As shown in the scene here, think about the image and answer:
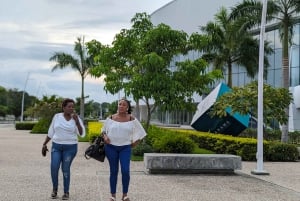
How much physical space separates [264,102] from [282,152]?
12.8 ft

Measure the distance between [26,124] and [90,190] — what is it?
124 ft

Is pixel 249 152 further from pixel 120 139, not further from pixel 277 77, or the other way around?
pixel 277 77

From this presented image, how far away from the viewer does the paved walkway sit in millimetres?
8742

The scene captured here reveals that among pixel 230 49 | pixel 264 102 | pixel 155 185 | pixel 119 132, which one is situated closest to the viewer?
pixel 119 132

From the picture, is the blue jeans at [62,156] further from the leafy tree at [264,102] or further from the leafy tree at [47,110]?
the leafy tree at [47,110]

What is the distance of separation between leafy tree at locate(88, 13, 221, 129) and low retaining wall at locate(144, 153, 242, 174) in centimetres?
464

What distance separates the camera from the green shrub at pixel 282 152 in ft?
54.5

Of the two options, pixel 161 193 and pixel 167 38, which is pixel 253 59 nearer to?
pixel 167 38

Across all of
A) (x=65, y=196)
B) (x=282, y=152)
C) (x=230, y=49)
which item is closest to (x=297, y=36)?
(x=230, y=49)

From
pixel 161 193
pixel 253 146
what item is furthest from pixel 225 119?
pixel 161 193

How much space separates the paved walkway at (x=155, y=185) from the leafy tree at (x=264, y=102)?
22.0 feet

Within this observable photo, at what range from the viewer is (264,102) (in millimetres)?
20281

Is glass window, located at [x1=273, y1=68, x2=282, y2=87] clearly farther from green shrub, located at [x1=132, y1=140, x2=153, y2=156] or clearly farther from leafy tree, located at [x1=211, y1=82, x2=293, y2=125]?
green shrub, located at [x1=132, y1=140, x2=153, y2=156]

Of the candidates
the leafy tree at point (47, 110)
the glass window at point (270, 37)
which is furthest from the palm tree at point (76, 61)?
the glass window at point (270, 37)
